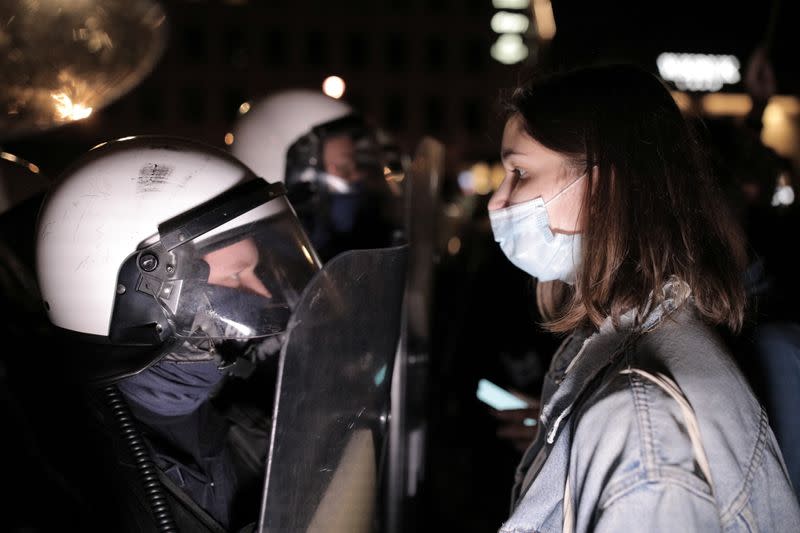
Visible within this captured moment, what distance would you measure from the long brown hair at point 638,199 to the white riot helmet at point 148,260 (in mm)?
869

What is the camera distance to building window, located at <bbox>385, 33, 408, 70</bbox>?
52938mm

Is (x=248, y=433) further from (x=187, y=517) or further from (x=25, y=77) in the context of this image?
(x=25, y=77)

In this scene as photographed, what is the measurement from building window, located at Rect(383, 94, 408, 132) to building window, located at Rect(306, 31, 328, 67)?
6474 mm

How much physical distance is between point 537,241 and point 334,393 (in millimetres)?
714

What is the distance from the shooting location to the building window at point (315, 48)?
52.0m

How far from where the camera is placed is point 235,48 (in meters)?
51.3

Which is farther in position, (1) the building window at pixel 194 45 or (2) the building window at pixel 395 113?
(2) the building window at pixel 395 113

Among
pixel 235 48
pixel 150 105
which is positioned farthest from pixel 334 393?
pixel 235 48

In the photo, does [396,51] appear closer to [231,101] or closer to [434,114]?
[434,114]

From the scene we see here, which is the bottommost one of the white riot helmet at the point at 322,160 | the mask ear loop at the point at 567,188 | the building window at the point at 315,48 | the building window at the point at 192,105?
the mask ear loop at the point at 567,188

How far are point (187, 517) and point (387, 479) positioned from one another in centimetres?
124

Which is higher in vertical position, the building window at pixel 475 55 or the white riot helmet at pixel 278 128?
the building window at pixel 475 55

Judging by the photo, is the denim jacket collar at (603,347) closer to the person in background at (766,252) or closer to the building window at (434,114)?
the person in background at (766,252)

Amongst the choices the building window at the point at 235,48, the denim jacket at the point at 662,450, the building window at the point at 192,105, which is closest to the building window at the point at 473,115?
the building window at the point at 235,48
